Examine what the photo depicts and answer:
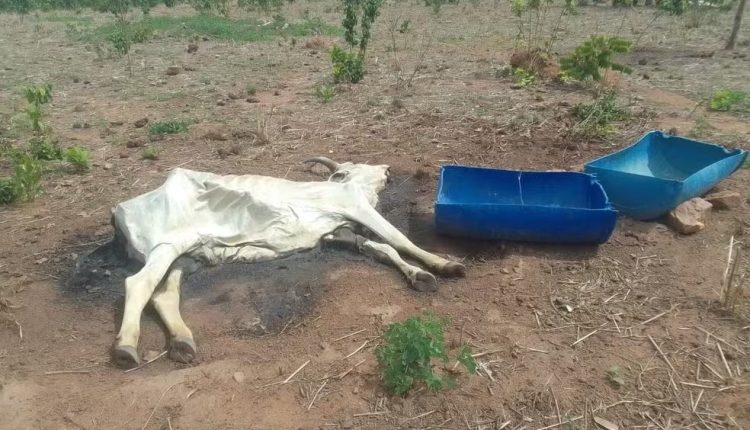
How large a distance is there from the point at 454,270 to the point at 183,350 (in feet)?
5.97

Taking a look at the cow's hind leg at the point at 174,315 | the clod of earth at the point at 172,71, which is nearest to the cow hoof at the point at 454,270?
the cow's hind leg at the point at 174,315

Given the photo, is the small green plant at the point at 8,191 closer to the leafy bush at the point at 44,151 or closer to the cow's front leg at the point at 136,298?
the leafy bush at the point at 44,151

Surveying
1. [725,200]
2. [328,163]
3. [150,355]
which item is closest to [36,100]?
[328,163]

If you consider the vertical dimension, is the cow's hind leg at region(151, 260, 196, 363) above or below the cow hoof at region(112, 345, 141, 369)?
above

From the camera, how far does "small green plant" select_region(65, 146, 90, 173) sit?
6125mm

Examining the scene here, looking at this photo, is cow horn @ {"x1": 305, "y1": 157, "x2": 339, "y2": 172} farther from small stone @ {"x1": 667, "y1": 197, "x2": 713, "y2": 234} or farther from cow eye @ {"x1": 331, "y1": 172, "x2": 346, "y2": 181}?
small stone @ {"x1": 667, "y1": 197, "x2": 713, "y2": 234}

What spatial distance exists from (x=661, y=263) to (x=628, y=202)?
2.17ft

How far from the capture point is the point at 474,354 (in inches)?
132

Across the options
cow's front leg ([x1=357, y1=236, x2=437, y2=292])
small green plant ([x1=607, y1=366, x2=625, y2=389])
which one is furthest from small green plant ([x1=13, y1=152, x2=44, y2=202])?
small green plant ([x1=607, y1=366, x2=625, y2=389])

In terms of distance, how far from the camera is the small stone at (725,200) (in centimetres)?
491

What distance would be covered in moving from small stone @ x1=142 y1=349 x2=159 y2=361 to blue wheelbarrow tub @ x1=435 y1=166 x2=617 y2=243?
2148 mm

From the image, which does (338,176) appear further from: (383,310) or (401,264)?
(383,310)

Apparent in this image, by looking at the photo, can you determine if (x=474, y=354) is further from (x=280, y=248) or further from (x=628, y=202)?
(x=628, y=202)

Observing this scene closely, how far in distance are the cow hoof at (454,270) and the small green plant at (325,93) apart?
4.86 meters
